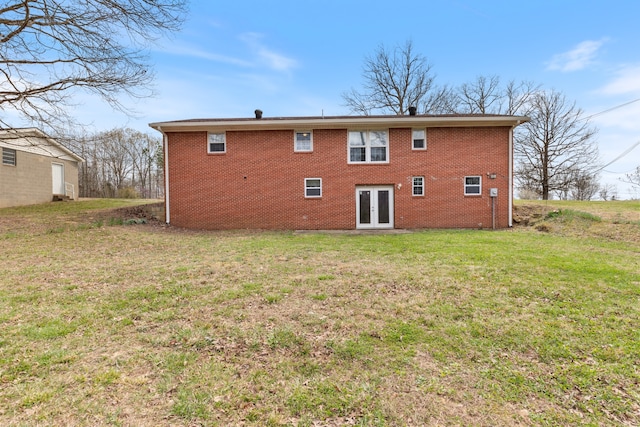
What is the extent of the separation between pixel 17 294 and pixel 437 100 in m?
31.5

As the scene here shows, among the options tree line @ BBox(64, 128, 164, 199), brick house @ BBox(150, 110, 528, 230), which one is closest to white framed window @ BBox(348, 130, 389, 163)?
brick house @ BBox(150, 110, 528, 230)

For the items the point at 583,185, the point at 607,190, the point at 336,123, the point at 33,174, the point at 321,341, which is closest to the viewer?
the point at 321,341

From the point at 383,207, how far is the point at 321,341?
1059cm

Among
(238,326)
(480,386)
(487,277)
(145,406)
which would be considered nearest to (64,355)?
(145,406)

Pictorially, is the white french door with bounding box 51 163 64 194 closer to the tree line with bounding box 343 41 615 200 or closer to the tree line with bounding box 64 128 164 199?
the tree line with bounding box 64 128 164 199

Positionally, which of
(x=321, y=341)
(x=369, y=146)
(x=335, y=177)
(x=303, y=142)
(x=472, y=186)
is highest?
(x=303, y=142)

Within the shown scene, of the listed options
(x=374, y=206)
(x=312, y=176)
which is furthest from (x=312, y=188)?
(x=374, y=206)

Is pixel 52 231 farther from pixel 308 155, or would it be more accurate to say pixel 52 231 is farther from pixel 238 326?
pixel 238 326

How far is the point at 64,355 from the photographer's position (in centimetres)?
293

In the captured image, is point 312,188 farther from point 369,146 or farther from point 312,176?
point 369,146

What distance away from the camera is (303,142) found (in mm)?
13227

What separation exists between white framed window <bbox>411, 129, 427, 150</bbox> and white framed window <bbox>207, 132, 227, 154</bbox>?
809 centimetres

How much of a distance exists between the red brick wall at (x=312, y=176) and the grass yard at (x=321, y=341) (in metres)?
6.53

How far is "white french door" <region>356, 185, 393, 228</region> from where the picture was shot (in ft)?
43.6
